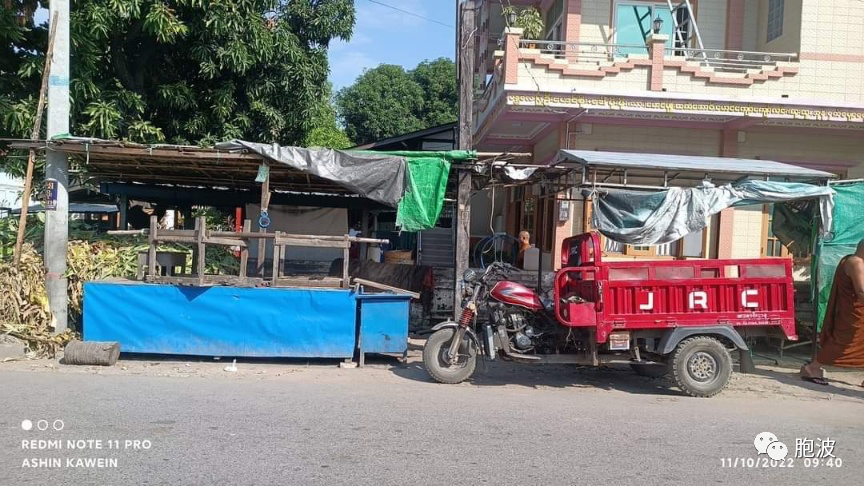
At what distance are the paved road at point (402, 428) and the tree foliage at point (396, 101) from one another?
26.5 meters

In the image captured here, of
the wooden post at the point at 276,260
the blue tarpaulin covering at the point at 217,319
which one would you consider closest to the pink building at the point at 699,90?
the blue tarpaulin covering at the point at 217,319

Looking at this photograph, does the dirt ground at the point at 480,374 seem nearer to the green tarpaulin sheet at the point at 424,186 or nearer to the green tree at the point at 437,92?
the green tarpaulin sheet at the point at 424,186

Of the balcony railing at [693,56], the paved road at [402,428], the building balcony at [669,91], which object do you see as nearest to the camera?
the paved road at [402,428]

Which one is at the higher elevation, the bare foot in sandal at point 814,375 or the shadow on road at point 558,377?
the bare foot in sandal at point 814,375

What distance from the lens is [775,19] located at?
12.6m

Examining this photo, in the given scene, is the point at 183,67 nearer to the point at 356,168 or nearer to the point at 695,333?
the point at 356,168

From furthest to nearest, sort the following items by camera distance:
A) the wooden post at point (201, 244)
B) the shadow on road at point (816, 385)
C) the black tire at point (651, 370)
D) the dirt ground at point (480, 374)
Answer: the wooden post at point (201, 244)
the black tire at point (651, 370)
the shadow on road at point (816, 385)
the dirt ground at point (480, 374)

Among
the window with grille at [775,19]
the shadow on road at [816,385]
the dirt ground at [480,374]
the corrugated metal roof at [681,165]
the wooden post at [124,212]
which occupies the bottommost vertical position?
the dirt ground at [480,374]

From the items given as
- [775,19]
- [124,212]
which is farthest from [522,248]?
[124,212]

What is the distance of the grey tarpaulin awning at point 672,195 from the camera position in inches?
Result: 320

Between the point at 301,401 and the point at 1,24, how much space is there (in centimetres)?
882

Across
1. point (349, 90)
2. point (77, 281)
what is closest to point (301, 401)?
point (77, 281)

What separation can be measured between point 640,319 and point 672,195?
2.05 m

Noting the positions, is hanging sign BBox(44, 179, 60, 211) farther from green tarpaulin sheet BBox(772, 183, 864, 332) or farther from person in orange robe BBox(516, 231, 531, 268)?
green tarpaulin sheet BBox(772, 183, 864, 332)
